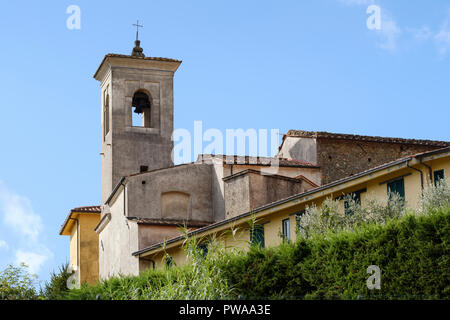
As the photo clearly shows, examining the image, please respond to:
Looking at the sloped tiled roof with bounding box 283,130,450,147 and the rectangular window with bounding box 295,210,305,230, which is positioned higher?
the sloped tiled roof with bounding box 283,130,450,147

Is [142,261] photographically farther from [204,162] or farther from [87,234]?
[87,234]

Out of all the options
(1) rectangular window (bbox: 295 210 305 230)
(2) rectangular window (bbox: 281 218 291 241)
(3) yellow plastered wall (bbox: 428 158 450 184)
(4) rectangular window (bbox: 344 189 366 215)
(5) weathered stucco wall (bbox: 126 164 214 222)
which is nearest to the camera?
(3) yellow plastered wall (bbox: 428 158 450 184)

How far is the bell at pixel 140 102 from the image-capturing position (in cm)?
4703

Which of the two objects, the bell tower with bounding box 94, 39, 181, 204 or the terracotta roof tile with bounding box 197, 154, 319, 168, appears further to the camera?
the bell tower with bounding box 94, 39, 181, 204

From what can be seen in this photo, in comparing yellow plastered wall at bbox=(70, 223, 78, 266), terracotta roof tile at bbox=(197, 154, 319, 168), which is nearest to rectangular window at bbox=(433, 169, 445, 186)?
terracotta roof tile at bbox=(197, 154, 319, 168)

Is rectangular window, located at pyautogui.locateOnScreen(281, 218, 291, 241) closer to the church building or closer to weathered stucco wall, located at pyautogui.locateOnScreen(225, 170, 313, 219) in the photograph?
the church building

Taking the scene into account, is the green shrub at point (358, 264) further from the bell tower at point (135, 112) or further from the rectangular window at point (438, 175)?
the bell tower at point (135, 112)

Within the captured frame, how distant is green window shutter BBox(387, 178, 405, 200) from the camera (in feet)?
78.3

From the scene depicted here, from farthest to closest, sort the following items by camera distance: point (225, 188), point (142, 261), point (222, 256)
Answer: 1. point (225, 188)
2. point (142, 261)
3. point (222, 256)

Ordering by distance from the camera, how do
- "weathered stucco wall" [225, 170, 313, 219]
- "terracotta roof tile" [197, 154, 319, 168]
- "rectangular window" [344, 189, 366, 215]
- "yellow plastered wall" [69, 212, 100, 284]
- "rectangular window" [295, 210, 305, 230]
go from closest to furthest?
"rectangular window" [344, 189, 366, 215] → "rectangular window" [295, 210, 305, 230] → "weathered stucco wall" [225, 170, 313, 219] → "terracotta roof tile" [197, 154, 319, 168] → "yellow plastered wall" [69, 212, 100, 284]

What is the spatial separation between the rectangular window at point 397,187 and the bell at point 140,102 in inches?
974

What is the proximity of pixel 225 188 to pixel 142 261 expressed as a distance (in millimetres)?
5922

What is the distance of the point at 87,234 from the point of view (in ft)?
153
